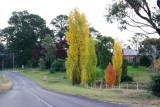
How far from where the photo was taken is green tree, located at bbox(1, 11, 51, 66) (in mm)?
79312

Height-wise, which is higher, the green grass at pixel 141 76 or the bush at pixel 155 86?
the bush at pixel 155 86

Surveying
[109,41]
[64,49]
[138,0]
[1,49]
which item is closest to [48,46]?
[64,49]

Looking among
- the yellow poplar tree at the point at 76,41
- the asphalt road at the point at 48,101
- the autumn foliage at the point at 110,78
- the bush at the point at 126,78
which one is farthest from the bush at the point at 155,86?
the bush at the point at 126,78

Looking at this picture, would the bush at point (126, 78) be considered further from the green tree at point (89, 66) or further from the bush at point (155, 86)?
the bush at point (155, 86)

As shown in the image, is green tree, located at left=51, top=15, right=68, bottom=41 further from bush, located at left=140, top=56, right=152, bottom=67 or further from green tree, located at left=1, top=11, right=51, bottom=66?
bush, located at left=140, top=56, right=152, bottom=67

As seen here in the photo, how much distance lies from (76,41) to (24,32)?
4843 cm

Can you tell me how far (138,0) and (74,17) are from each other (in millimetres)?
Answer: 21383

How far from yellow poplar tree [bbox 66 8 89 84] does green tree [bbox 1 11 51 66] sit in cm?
4589

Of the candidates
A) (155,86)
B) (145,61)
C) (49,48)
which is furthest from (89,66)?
(145,61)

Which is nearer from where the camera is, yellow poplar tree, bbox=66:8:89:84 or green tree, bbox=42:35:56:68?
yellow poplar tree, bbox=66:8:89:84

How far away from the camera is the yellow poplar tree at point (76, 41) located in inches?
1395

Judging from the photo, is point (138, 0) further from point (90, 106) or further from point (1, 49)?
point (1, 49)

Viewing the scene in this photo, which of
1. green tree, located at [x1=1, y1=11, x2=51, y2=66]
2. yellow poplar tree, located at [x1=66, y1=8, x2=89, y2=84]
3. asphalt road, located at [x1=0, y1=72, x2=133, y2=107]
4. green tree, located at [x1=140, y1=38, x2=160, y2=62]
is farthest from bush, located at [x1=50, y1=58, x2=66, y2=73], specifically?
asphalt road, located at [x1=0, y1=72, x2=133, y2=107]

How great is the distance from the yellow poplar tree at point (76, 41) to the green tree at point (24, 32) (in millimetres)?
45887
